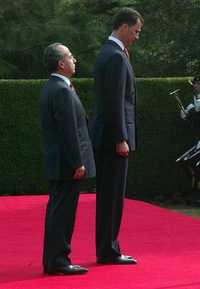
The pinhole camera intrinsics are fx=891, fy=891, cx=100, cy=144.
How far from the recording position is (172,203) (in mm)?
12875

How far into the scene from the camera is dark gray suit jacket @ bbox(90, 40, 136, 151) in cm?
648

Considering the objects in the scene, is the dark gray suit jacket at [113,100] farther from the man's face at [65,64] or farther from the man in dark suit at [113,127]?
the man's face at [65,64]

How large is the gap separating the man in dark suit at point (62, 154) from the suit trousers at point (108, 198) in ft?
1.06

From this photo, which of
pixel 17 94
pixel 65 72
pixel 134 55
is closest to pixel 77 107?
pixel 65 72

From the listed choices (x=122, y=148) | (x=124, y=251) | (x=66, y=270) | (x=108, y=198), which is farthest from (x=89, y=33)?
(x=66, y=270)

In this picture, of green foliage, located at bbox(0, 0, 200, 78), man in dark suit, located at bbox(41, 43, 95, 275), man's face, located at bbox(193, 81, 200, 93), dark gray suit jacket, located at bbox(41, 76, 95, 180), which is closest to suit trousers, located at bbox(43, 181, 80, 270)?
man in dark suit, located at bbox(41, 43, 95, 275)

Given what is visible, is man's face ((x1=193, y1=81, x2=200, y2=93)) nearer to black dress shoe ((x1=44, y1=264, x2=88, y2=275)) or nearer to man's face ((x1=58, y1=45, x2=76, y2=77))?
man's face ((x1=58, y1=45, x2=76, y2=77))

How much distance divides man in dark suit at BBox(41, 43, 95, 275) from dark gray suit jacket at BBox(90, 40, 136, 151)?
24 cm

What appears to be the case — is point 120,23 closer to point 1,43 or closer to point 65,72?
point 65,72

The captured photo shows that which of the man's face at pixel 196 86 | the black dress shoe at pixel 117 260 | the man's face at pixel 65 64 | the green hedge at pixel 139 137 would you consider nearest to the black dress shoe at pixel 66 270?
the black dress shoe at pixel 117 260

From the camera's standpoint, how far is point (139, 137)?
12992 mm

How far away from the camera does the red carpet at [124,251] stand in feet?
19.8

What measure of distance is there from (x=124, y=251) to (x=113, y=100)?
1595mm

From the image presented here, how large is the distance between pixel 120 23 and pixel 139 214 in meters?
3.96
